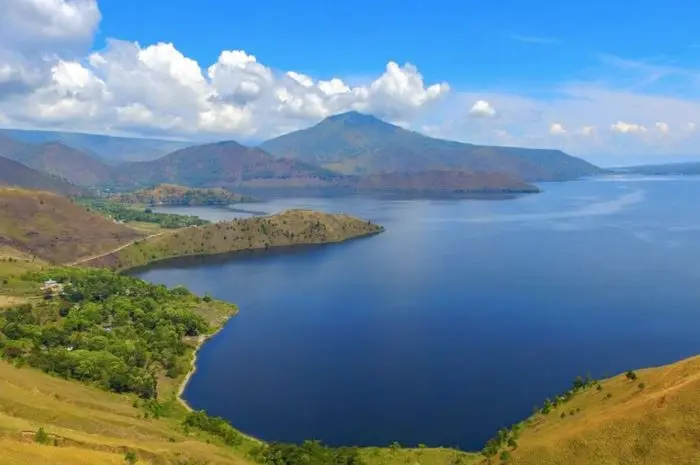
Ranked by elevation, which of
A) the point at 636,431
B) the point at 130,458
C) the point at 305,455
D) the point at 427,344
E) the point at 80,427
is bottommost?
the point at 305,455

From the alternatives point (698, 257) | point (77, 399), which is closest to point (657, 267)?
point (698, 257)

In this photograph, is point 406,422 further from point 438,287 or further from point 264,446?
point 438,287

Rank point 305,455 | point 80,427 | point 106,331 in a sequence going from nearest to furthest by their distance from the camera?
point 80,427 < point 305,455 < point 106,331

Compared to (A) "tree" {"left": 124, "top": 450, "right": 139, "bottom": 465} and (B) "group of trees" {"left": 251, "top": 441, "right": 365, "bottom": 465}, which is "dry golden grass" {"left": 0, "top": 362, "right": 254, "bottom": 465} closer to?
(A) "tree" {"left": 124, "top": 450, "right": 139, "bottom": 465}

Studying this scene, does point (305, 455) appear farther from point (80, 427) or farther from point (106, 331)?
point (106, 331)

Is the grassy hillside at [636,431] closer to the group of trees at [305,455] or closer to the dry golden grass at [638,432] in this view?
the dry golden grass at [638,432]

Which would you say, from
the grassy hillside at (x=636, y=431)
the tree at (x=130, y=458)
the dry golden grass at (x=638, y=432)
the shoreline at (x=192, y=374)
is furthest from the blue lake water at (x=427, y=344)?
the tree at (x=130, y=458)

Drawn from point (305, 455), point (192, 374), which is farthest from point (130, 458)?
point (192, 374)
